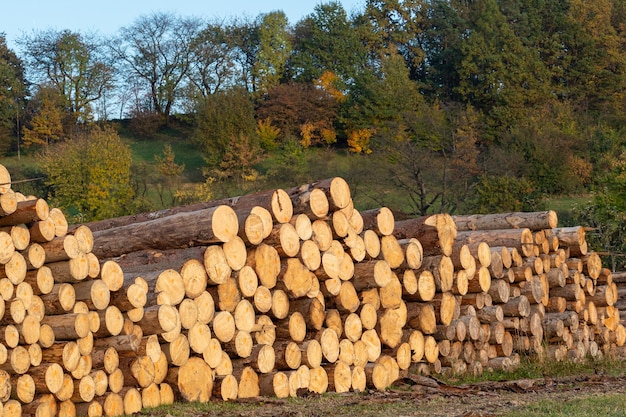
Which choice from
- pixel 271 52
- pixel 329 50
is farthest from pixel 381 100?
pixel 271 52

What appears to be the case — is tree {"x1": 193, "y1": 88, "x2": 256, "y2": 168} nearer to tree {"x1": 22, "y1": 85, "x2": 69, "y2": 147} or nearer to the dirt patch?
tree {"x1": 22, "y1": 85, "x2": 69, "y2": 147}

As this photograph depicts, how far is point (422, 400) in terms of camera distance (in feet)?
32.3

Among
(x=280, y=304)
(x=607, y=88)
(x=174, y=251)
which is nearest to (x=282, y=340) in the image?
(x=280, y=304)

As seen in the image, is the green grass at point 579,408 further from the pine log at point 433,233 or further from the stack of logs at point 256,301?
the pine log at point 433,233

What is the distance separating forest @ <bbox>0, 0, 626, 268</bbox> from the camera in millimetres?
45781

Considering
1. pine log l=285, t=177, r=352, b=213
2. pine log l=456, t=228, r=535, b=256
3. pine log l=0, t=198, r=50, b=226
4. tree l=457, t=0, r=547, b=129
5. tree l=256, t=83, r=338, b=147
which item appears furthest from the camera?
tree l=256, t=83, r=338, b=147

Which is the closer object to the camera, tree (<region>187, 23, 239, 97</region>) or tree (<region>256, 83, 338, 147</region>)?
tree (<region>256, 83, 338, 147</region>)

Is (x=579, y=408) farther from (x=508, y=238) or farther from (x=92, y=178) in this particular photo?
(x=92, y=178)

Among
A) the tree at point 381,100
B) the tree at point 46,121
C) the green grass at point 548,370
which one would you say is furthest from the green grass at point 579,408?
the tree at point 46,121

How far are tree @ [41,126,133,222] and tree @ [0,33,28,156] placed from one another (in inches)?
679

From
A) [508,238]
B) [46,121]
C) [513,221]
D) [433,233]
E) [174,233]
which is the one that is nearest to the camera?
[174,233]

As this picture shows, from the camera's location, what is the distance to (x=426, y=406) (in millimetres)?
9336

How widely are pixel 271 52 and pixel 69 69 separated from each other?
14.1 metres

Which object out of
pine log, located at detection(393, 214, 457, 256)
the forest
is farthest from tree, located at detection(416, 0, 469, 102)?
pine log, located at detection(393, 214, 457, 256)
